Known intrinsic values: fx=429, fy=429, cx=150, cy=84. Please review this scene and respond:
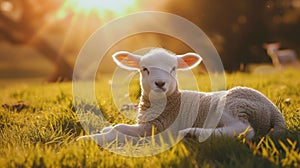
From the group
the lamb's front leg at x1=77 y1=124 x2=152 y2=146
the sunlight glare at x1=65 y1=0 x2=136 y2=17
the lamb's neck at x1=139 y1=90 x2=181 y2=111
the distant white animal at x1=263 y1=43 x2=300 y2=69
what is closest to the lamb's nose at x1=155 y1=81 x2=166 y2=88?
the lamb's neck at x1=139 y1=90 x2=181 y2=111

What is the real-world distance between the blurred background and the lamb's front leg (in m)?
9.51

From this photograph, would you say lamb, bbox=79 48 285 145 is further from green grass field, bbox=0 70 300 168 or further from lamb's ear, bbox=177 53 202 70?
green grass field, bbox=0 70 300 168

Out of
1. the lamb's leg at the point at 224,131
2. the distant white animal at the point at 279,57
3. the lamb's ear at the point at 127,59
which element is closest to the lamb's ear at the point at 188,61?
the lamb's ear at the point at 127,59

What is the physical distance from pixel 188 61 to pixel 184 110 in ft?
1.74

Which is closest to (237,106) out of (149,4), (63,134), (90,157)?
(90,157)

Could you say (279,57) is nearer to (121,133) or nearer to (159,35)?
(159,35)

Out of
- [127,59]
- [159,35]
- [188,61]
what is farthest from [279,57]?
[127,59]

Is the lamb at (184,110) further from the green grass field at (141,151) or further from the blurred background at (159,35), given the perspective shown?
the blurred background at (159,35)

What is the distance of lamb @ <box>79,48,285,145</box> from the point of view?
3.32 meters

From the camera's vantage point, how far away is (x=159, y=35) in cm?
1644

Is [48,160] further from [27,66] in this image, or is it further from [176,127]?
[27,66]

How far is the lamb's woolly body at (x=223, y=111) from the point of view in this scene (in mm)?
3375

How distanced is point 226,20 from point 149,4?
121 inches

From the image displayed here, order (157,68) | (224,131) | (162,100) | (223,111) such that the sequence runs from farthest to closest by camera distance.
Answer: (162,100), (157,68), (223,111), (224,131)
